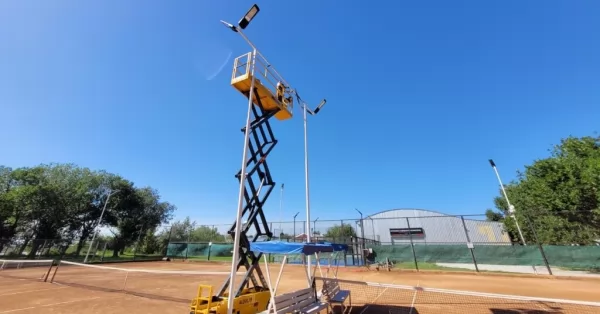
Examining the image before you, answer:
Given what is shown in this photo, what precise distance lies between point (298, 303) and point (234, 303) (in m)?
1.38

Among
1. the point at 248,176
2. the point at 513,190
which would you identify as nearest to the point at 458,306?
the point at 248,176

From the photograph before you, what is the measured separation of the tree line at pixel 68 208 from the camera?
28453mm

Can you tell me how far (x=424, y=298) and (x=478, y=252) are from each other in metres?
12.2

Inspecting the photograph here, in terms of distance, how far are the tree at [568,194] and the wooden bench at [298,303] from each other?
1781cm

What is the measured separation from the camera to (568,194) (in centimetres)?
1956

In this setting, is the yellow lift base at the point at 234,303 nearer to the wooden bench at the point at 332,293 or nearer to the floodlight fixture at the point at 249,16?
the wooden bench at the point at 332,293

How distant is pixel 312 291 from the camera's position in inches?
241

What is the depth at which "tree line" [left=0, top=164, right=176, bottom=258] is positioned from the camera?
28453mm

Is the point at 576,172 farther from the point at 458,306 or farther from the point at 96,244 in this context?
the point at 96,244

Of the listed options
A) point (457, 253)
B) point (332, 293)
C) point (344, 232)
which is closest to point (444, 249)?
point (457, 253)

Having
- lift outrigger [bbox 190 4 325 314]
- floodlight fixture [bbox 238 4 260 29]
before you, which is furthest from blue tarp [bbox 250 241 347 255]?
floodlight fixture [bbox 238 4 260 29]

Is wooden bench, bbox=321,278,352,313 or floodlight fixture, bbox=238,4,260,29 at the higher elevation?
floodlight fixture, bbox=238,4,260,29

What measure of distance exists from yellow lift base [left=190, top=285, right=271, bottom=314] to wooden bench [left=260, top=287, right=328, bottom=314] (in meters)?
0.65

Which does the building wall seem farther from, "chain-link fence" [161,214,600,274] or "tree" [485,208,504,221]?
"chain-link fence" [161,214,600,274]
